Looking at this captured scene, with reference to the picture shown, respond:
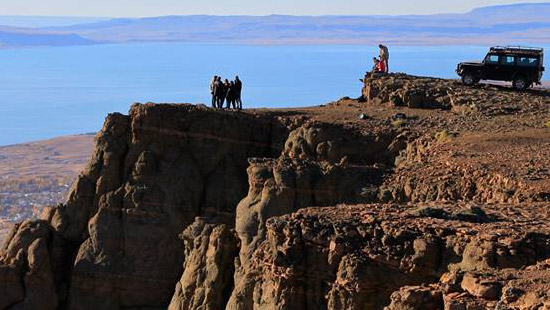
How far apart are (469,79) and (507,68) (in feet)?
4.50

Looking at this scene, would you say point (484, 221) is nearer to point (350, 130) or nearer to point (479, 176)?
point (479, 176)

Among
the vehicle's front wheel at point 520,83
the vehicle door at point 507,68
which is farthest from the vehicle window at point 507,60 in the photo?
the vehicle's front wheel at point 520,83

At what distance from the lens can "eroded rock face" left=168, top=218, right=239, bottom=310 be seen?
27.8 m

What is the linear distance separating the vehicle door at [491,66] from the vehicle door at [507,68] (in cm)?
15

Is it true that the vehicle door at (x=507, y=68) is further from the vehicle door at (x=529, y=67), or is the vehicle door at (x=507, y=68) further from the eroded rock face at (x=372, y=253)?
the eroded rock face at (x=372, y=253)

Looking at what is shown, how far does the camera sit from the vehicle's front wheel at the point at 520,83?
44562 mm

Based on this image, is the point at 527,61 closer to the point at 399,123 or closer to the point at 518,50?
the point at 518,50

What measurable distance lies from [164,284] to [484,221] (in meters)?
14.4

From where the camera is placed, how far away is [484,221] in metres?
22.4

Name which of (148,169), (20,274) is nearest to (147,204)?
(148,169)

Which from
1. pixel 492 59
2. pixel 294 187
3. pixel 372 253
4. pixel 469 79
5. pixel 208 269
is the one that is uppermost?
pixel 492 59

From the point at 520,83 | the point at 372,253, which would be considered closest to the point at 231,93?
the point at 520,83

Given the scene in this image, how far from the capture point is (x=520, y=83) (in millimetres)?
44594

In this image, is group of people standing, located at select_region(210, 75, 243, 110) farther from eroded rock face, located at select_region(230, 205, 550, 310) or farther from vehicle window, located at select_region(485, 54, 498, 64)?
eroded rock face, located at select_region(230, 205, 550, 310)
